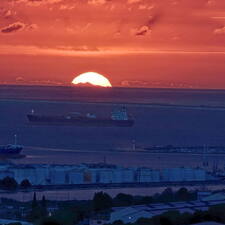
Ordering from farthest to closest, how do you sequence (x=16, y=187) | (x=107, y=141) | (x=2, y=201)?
(x=107, y=141) → (x=16, y=187) → (x=2, y=201)

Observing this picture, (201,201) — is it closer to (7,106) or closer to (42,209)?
(42,209)

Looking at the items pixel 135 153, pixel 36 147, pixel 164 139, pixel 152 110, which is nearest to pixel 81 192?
pixel 135 153

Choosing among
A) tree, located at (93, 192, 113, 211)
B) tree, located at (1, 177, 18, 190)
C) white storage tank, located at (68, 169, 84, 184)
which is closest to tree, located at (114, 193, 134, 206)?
tree, located at (93, 192, 113, 211)

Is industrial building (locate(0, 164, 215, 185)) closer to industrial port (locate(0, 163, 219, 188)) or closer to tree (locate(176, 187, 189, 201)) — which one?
industrial port (locate(0, 163, 219, 188))

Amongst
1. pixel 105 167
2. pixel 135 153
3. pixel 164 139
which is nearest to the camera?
pixel 105 167

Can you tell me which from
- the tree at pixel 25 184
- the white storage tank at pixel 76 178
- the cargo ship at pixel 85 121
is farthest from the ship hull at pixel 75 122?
the tree at pixel 25 184

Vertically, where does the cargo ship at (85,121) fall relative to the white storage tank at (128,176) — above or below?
above

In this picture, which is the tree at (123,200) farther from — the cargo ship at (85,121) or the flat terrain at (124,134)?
the cargo ship at (85,121)

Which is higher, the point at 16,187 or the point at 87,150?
the point at 87,150

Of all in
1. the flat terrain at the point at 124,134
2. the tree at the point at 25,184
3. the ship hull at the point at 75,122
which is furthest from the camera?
the ship hull at the point at 75,122
